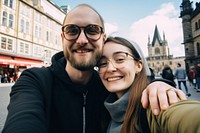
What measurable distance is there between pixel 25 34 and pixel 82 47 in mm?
24409

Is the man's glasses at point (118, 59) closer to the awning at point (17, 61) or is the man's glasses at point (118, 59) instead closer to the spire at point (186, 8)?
the awning at point (17, 61)

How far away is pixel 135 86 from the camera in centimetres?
150

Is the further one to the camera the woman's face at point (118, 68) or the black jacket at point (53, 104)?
the woman's face at point (118, 68)

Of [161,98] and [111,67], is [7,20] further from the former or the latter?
[161,98]

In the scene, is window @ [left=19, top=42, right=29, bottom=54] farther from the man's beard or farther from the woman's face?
the woman's face

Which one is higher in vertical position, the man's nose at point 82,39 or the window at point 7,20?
the window at point 7,20

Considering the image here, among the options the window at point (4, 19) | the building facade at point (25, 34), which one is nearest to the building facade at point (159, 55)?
the building facade at point (25, 34)

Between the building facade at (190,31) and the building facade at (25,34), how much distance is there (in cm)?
2498

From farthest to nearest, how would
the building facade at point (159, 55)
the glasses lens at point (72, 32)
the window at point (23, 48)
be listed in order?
the building facade at point (159, 55), the window at point (23, 48), the glasses lens at point (72, 32)

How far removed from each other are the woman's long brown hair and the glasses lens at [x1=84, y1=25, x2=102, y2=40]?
18 centimetres

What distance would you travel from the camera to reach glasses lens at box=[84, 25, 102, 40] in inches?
69.0

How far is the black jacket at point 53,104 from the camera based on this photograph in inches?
41.5

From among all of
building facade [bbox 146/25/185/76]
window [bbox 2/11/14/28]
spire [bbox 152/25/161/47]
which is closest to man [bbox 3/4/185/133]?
window [bbox 2/11/14/28]

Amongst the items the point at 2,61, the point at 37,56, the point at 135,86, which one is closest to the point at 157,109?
the point at 135,86
